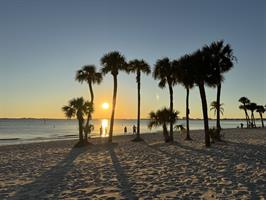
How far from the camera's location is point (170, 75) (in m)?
33.0

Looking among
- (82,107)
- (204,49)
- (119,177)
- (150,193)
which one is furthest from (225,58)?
(150,193)

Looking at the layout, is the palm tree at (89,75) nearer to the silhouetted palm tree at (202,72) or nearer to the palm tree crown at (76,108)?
the palm tree crown at (76,108)

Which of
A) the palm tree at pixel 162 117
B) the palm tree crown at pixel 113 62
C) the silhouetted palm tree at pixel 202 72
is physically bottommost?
the palm tree at pixel 162 117

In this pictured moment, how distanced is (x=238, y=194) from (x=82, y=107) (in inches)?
950

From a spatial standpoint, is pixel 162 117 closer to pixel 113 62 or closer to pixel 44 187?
pixel 113 62

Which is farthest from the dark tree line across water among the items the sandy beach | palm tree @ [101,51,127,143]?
the sandy beach

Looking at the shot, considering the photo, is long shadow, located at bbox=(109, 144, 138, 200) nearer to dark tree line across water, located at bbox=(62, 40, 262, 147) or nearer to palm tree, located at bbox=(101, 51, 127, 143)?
dark tree line across water, located at bbox=(62, 40, 262, 147)

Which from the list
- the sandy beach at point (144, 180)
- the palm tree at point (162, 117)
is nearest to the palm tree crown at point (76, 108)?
the palm tree at point (162, 117)

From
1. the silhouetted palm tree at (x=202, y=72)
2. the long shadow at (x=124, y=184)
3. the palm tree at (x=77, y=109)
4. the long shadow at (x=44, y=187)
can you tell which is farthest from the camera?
the palm tree at (x=77, y=109)

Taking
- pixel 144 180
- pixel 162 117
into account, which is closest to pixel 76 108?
pixel 162 117

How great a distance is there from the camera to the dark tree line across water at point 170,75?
24016 mm

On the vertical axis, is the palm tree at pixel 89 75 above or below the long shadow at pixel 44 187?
above

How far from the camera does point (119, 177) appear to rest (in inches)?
486

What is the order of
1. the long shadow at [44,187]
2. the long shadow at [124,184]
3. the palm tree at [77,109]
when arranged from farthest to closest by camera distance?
the palm tree at [77,109], the long shadow at [44,187], the long shadow at [124,184]
